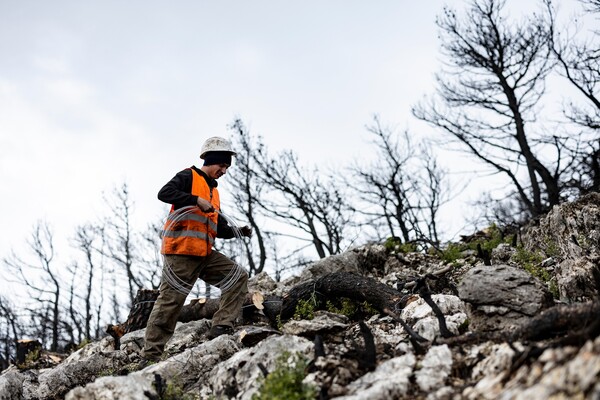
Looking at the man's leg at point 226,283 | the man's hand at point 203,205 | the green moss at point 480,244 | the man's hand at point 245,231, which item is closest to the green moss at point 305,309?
the man's leg at point 226,283

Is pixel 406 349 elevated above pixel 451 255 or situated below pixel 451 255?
below

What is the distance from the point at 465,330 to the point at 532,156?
37.0 feet

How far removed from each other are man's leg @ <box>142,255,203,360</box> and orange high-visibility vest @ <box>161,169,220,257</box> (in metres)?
0.13

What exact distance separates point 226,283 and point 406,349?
2.72 m

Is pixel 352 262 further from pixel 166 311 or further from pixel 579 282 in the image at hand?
pixel 579 282

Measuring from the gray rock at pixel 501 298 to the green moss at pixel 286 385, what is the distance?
1.70 m

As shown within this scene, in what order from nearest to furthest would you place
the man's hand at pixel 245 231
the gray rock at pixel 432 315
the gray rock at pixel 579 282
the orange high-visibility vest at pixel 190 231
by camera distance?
1. the gray rock at pixel 432 315
2. the gray rock at pixel 579 282
3. the orange high-visibility vest at pixel 190 231
4. the man's hand at pixel 245 231

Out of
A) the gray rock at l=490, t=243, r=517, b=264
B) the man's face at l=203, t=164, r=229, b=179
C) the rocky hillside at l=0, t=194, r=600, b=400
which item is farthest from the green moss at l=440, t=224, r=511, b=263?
the man's face at l=203, t=164, r=229, b=179

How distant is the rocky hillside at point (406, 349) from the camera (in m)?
3.04

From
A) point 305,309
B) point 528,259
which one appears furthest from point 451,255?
point 305,309

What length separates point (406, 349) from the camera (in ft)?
13.1

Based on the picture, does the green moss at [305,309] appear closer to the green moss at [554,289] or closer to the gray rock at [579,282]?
the green moss at [554,289]

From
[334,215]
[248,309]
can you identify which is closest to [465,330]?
[248,309]

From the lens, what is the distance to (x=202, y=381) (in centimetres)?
471
